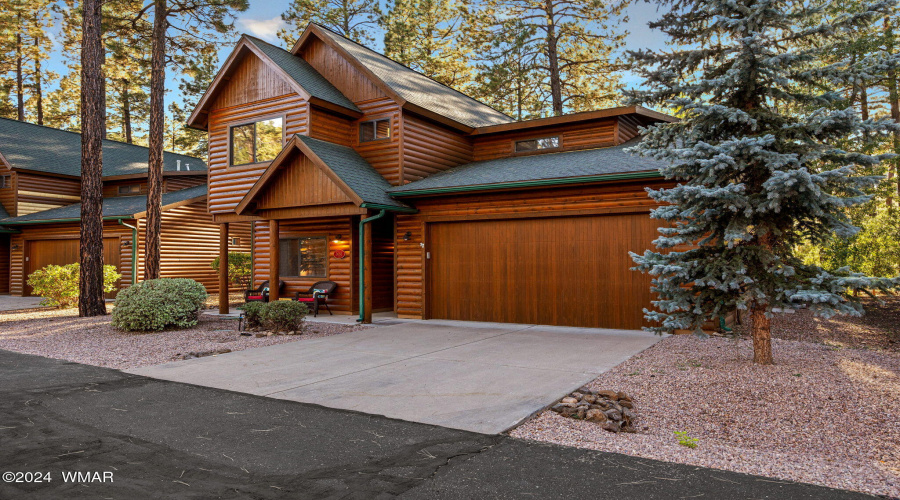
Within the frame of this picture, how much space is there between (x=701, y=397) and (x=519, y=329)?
5.47 meters

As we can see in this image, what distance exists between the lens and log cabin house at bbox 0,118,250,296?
18891 millimetres

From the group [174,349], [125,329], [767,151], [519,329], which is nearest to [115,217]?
[125,329]

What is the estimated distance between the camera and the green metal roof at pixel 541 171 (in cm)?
1024

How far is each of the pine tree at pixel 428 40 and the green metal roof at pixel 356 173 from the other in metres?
15.5

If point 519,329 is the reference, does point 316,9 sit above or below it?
above

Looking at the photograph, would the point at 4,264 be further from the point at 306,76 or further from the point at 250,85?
the point at 306,76

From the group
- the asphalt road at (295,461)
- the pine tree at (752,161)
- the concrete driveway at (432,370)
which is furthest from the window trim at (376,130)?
the asphalt road at (295,461)

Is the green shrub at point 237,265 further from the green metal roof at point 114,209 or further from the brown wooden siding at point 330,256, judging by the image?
the brown wooden siding at point 330,256

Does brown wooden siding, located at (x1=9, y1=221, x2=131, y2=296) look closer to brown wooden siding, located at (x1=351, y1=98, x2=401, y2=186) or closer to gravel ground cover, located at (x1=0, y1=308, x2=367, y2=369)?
gravel ground cover, located at (x1=0, y1=308, x2=367, y2=369)

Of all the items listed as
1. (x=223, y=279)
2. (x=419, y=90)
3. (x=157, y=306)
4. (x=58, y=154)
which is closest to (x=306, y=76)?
(x=419, y=90)

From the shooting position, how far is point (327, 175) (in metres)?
11.9

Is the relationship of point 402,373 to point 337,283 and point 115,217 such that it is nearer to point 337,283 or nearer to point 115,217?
point 337,283

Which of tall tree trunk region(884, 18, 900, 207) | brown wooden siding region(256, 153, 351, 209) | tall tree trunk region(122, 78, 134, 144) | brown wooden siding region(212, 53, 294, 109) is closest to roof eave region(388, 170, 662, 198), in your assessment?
brown wooden siding region(256, 153, 351, 209)

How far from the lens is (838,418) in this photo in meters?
4.74
